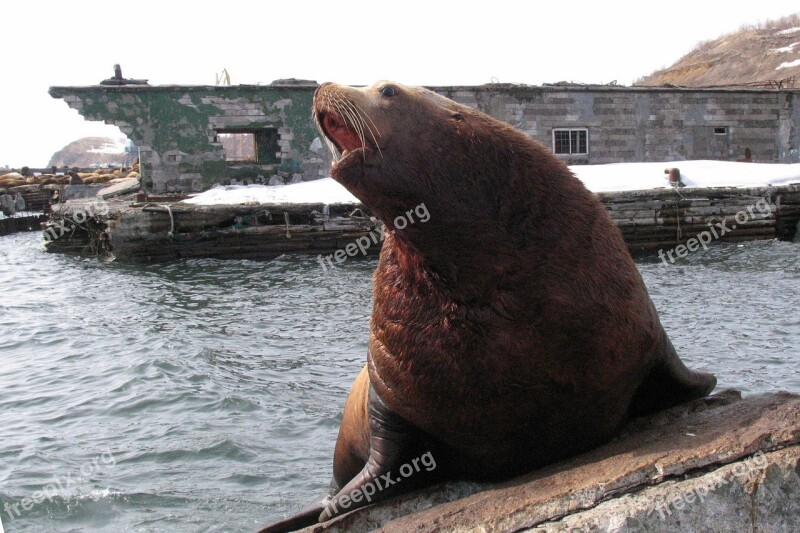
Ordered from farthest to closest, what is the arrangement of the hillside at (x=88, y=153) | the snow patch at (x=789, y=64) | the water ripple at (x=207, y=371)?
the hillside at (x=88, y=153)
the snow patch at (x=789, y=64)
the water ripple at (x=207, y=371)

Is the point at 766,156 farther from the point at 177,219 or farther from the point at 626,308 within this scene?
the point at 626,308

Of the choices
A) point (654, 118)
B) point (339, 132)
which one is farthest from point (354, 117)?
point (654, 118)

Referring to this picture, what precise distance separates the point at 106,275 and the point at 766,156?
885 inches

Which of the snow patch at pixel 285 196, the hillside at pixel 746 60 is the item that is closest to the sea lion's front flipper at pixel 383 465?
the snow patch at pixel 285 196

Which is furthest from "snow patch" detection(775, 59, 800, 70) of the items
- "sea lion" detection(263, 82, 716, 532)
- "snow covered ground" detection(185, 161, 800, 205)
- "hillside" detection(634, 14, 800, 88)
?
"sea lion" detection(263, 82, 716, 532)

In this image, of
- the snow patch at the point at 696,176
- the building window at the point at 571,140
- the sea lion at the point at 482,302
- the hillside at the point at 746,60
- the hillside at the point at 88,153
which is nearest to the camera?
the sea lion at the point at 482,302

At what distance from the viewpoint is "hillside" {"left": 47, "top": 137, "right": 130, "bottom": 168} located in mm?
126444

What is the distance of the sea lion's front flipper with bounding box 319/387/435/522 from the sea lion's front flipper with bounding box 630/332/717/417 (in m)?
0.93

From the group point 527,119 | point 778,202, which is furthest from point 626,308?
point 527,119

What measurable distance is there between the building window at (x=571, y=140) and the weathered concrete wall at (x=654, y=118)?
15 centimetres

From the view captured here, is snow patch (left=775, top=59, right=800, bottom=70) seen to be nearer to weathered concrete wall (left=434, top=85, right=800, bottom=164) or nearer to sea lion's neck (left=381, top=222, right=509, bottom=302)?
weathered concrete wall (left=434, top=85, right=800, bottom=164)

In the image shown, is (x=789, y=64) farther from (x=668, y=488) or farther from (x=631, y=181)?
(x=668, y=488)

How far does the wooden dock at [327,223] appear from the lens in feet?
55.8

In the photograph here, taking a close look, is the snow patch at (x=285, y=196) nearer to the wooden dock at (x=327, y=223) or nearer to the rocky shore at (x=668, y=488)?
the wooden dock at (x=327, y=223)
